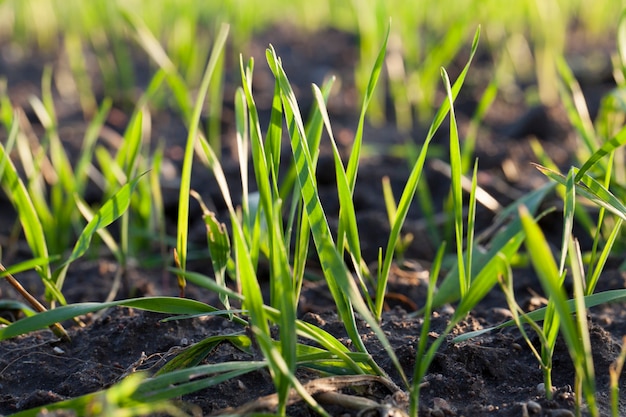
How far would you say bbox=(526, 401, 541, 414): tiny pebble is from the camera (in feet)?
2.85

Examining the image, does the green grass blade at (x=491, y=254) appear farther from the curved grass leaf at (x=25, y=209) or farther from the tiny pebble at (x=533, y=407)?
the curved grass leaf at (x=25, y=209)

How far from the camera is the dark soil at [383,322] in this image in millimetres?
933

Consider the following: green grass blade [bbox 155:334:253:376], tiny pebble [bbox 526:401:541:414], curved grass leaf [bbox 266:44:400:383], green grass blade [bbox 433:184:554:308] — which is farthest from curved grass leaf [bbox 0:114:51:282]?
tiny pebble [bbox 526:401:541:414]

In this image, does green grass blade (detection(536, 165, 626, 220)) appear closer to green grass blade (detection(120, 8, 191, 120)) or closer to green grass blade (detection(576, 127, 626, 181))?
green grass blade (detection(576, 127, 626, 181))

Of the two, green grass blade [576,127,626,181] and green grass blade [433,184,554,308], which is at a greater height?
green grass blade [576,127,626,181]

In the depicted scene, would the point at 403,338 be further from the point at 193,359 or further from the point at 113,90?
the point at 113,90

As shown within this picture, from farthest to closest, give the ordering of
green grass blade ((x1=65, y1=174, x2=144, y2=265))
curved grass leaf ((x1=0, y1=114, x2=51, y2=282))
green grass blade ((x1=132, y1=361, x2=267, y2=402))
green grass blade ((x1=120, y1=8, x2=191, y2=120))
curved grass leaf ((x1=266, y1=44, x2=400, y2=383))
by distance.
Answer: green grass blade ((x1=120, y1=8, x2=191, y2=120)) < curved grass leaf ((x1=0, y1=114, x2=51, y2=282)) < green grass blade ((x1=65, y1=174, x2=144, y2=265)) < curved grass leaf ((x1=266, y1=44, x2=400, y2=383)) < green grass blade ((x1=132, y1=361, x2=267, y2=402))

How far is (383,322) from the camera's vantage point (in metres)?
1.12

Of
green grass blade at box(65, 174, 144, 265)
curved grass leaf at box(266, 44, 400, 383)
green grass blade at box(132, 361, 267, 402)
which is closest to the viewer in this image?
green grass blade at box(132, 361, 267, 402)

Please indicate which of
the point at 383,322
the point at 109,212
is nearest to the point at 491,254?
the point at 383,322

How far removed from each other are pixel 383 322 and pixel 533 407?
0.98ft

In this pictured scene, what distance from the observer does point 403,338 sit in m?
1.06

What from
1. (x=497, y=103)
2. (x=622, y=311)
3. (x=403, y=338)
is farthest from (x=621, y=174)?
(x=497, y=103)

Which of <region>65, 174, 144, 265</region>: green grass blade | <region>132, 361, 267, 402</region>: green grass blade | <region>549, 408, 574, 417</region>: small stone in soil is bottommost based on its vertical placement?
<region>549, 408, 574, 417</region>: small stone in soil
